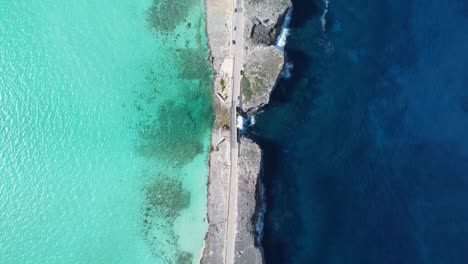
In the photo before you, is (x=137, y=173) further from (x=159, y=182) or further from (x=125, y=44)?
(x=125, y=44)

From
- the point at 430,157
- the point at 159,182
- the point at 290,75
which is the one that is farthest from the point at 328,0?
the point at 159,182

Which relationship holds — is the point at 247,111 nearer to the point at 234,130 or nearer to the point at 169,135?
the point at 234,130

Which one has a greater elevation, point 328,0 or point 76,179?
point 328,0

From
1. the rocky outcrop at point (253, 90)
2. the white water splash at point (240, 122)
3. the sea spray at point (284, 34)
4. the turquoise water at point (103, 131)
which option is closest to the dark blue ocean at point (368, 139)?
the sea spray at point (284, 34)

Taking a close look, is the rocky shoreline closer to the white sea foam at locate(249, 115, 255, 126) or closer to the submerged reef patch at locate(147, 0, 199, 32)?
the white sea foam at locate(249, 115, 255, 126)

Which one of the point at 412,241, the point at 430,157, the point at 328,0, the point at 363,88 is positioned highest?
the point at 328,0

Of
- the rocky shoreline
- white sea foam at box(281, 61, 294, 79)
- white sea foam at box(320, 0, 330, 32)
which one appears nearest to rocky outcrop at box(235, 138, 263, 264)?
the rocky shoreline

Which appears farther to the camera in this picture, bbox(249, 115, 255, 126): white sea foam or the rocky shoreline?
bbox(249, 115, 255, 126): white sea foam
